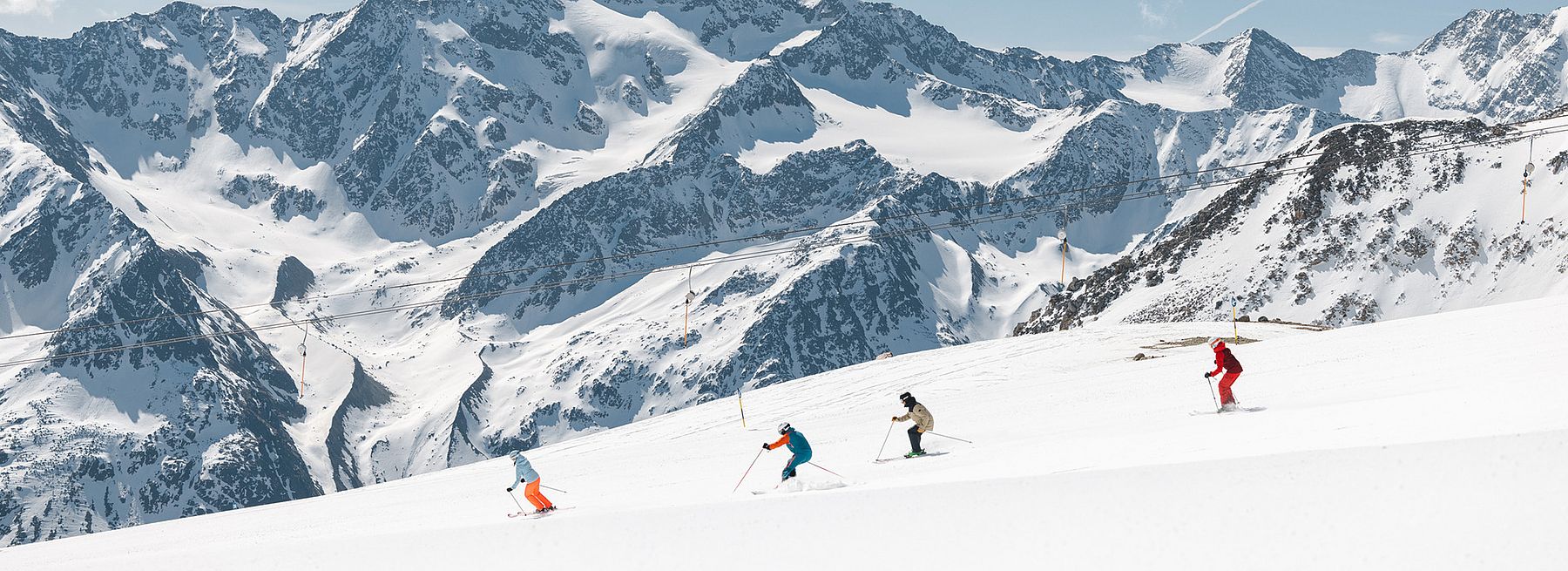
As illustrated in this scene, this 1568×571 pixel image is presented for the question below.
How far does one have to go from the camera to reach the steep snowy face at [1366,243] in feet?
293

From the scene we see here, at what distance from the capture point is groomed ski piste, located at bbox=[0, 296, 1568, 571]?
12.9 meters

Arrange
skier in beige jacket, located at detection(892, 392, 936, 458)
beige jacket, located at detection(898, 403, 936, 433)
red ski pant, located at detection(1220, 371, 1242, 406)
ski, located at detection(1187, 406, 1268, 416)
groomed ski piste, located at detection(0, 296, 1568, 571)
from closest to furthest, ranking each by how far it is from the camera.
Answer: groomed ski piste, located at detection(0, 296, 1568, 571) < skier in beige jacket, located at detection(892, 392, 936, 458) < beige jacket, located at detection(898, 403, 936, 433) < ski, located at detection(1187, 406, 1268, 416) < red ski pant, located at detection(1220, 371, 1242, 406)

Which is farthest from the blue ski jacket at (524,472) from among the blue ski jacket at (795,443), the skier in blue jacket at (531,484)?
the blue ski jacket at (795,443)

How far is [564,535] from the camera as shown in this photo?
60.6 ft


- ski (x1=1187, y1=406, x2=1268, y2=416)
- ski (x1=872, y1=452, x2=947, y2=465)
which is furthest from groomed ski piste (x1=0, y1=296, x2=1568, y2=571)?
ski (x1=872, y1=452, x2=947, y2=465)

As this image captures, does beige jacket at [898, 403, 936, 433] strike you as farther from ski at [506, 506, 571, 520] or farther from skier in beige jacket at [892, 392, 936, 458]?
ski at [506, 506, 571, 520]

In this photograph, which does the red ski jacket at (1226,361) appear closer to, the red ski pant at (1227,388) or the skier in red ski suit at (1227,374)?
the skier in red ski suit at (1227,374)

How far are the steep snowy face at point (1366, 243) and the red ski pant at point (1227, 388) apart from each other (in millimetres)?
67201

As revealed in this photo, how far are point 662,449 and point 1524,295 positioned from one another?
7090 cm

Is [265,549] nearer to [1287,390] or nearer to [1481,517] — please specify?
[1481,517]

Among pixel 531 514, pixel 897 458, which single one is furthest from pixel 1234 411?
pixel 531 514

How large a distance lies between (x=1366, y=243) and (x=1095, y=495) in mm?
95711

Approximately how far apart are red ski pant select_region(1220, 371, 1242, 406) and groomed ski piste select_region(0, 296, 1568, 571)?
83 cm

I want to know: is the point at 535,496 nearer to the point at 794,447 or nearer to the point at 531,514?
the point at 531,514
